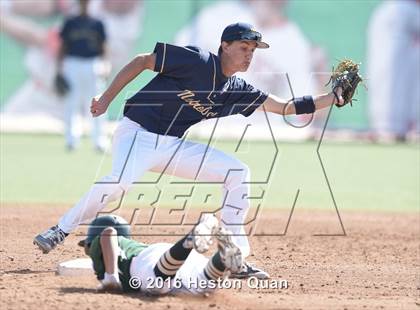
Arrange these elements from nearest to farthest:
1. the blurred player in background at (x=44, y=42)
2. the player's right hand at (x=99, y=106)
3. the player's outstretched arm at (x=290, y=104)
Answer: the player's right hand at (x=99, y=106) < the player's outstretched arm at (x=290, y=104) < the blurred player in background at (x=44, y=42)

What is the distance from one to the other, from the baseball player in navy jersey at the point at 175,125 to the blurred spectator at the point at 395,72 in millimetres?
14588

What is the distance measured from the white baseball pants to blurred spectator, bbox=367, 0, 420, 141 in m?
14.7

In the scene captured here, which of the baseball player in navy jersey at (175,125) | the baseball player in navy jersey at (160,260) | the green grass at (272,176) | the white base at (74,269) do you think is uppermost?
the baseball player in navy jersey at (175,125)

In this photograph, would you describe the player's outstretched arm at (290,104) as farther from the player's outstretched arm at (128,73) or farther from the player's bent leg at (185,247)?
the player's bent leg at (185,247)

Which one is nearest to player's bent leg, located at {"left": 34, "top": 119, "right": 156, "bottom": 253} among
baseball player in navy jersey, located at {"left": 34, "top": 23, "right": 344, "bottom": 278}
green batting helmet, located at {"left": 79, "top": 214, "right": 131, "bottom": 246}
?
baseball player in navy jersey, located at {"left": 34, "top": 23, "right": 344, "bottom": 278}

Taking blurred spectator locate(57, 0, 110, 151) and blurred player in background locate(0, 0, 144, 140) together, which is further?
blurred player in background locate(0, 0, 144, 140)

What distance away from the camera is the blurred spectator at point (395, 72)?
2111 cm

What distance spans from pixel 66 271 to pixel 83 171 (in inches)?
291

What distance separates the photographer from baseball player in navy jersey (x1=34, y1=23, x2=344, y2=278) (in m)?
6.63

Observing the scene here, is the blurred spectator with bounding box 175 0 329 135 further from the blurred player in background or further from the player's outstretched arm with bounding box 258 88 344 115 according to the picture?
the player's outstretched arm with bounding box 258 88 344 115

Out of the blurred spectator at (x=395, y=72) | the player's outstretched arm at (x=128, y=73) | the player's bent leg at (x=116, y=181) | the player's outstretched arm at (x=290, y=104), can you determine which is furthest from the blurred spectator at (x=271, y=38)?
the player's outstretched arm at (x=128, y=73)

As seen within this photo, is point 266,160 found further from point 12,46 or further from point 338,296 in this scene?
point 338,296

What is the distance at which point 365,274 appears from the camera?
7.27m

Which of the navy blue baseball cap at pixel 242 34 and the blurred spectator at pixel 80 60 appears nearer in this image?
the navy blue baseball cap at pixel 242 34
